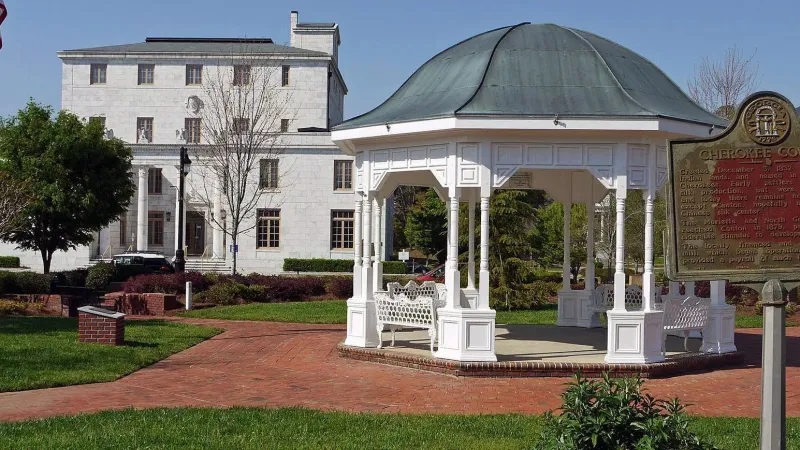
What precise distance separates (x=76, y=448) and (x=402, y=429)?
9.44 feet

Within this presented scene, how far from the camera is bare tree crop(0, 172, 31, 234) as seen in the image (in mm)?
22969

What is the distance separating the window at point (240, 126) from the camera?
3597 centimetres

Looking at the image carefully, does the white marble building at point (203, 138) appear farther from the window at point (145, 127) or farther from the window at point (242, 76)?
the window at point (242, 76)

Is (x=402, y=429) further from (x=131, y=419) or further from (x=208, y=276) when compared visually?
(x=208, y=276)

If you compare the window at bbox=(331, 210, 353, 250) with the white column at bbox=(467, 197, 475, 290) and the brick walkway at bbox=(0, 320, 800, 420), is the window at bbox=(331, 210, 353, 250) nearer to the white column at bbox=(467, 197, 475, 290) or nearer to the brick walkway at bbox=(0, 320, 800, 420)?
the white column at bbox=(467, 197, 475, 290)

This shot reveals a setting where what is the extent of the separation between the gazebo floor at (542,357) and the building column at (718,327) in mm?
228

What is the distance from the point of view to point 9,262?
4494 centimetres

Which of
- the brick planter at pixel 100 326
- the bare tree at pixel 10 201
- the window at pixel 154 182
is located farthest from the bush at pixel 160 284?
the window at pixel 154 182

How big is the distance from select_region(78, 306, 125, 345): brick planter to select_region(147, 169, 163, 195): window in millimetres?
36308

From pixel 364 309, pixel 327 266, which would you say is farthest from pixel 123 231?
pixel 364 309

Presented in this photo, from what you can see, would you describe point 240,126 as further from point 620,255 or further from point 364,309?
point 620,255

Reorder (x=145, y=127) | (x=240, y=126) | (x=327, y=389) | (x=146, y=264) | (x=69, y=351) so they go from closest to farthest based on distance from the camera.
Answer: (x=327, y=389)
(x=69, y=351)
(x=146, y=264)
(x=240, y=126)
(x=145, y=127)

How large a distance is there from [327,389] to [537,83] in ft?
18.5

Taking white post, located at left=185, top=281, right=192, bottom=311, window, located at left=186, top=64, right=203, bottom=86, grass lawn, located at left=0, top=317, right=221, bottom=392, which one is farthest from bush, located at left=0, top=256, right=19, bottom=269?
grass lawn, located at left=0, top=317, right=221, bottom=392
